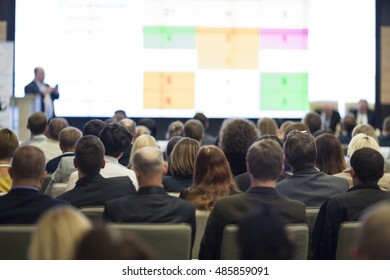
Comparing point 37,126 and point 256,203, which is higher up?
point 37,126

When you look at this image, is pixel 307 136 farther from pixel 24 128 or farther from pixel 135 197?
pixel 24 128

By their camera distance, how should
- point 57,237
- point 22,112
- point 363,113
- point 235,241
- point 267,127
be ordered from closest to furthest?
point 57,237, point 235,241, point 267,127, point 22,112, point 363,113

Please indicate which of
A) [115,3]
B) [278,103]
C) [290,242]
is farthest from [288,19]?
[290,242]

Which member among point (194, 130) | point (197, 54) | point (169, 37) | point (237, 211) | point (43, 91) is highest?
point (169, 37)

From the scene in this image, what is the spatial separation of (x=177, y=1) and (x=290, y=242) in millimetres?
9303

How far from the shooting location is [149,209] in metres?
3.25

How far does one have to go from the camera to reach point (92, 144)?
3.95 m

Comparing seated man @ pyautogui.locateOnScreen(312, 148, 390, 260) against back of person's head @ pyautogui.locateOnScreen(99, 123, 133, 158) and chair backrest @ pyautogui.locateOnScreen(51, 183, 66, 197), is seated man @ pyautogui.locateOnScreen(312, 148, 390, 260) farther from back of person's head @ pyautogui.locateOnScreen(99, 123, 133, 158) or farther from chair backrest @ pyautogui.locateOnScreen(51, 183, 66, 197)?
back of person's head @ pyautogui.locateOnScreen(99, 123, 133, 158)

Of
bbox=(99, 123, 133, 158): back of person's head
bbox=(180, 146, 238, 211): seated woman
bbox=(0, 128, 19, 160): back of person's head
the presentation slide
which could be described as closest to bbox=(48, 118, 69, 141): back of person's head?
bbox=(99, 123, 133, 158): back of person's head

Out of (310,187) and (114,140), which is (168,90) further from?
(310,187)

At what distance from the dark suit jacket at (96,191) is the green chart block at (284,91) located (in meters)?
7.00

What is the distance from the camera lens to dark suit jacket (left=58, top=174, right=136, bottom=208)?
12.3 feet

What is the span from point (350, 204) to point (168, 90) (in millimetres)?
7342

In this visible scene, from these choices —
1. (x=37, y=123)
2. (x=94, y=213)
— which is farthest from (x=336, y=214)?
(x=37, y=123)
